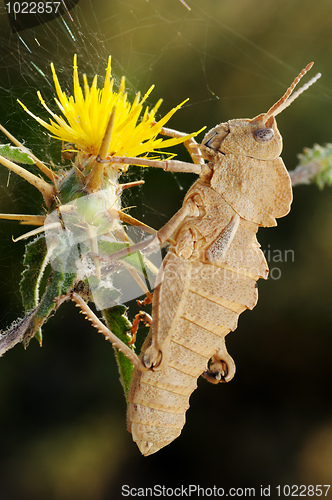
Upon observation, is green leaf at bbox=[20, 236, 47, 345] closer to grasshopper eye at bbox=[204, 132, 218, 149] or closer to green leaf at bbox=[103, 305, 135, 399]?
green leaf at bbox=[103, 305, 135, 399]

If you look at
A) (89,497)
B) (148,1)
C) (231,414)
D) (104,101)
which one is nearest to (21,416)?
(89,497)

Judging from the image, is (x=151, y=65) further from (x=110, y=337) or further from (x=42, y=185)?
(x=110, y=337)

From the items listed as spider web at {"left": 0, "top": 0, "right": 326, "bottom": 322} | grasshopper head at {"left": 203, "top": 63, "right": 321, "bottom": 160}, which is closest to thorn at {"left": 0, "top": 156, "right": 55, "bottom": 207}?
spider web at {"left": 0, "top": 0, "right": 326, "bottom": 322}

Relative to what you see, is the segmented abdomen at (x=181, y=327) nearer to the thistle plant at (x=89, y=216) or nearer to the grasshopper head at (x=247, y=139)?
the thistle plant at (x=89, y=216)

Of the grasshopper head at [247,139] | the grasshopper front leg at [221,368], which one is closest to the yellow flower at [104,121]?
the grasshopper head at [247,139]

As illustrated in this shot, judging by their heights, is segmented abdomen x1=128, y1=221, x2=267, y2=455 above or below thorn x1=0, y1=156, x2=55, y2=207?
below
